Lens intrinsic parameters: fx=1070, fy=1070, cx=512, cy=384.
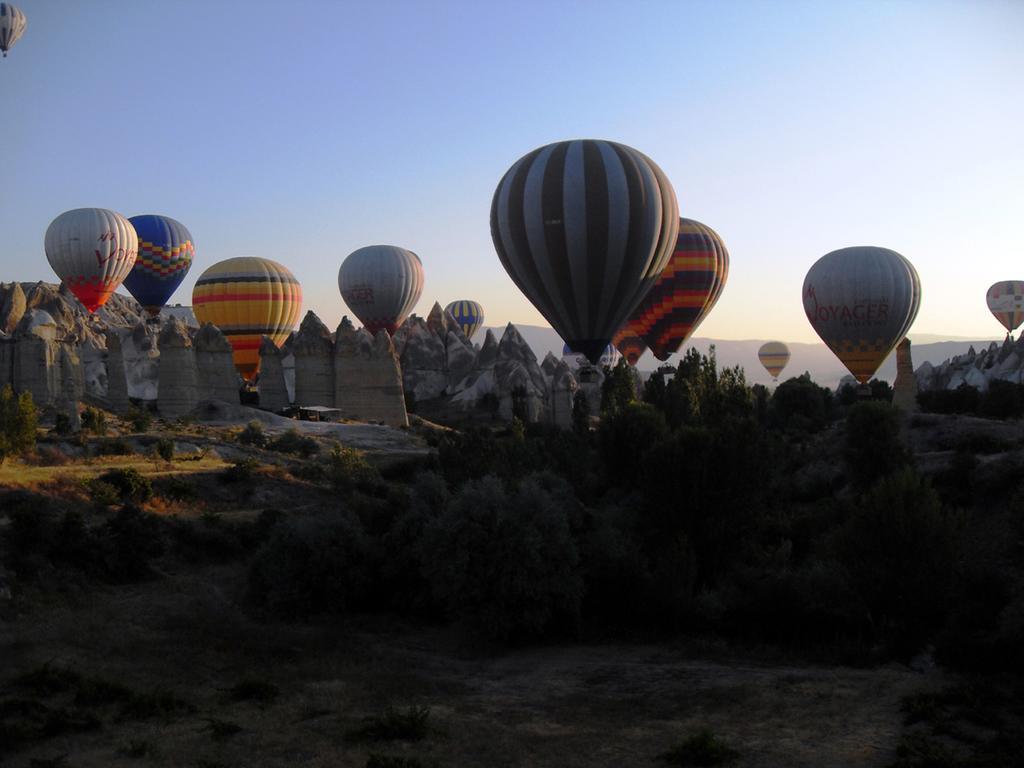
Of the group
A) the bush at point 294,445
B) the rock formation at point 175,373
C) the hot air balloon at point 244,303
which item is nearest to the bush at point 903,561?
the bush at point 294,445

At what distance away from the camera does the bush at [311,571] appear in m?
28.5

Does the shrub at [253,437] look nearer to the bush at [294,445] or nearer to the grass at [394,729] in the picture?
the bush at [294,445]

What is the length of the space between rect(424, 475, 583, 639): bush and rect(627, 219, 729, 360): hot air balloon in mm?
45361

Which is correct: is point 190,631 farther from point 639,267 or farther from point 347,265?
point 347,265

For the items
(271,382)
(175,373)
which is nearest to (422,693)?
(175,373)

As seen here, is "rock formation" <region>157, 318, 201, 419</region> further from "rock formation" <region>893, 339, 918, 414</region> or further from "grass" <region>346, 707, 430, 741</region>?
"grass" <region>346, 707, 430, 741</region>

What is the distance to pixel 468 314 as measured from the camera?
140750 mm

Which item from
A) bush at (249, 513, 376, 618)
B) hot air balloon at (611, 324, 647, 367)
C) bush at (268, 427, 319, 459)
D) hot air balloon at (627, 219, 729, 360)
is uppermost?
hot air balloon at (627, 219, 729, 360)

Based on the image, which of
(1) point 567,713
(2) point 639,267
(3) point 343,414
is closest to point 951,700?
(1) point 567,713

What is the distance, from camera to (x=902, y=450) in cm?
4425

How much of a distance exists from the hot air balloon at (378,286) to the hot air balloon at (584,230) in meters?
44.7

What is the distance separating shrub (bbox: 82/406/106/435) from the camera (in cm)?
5024

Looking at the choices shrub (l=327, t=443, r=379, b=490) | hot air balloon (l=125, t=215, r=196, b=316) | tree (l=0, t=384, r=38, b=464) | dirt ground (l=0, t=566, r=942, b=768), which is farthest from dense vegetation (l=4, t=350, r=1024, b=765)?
hot air balloon (l=125, t=215, r=196, b=316)

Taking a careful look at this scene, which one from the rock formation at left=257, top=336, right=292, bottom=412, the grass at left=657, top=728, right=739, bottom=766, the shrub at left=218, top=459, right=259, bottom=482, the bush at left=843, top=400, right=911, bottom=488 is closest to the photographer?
the grass at left=657, top=728, right=739, bottom=766
